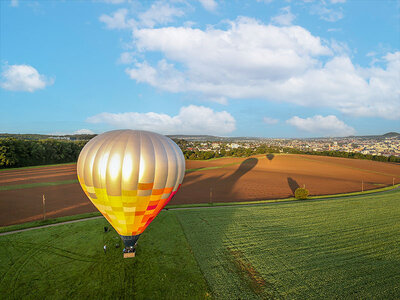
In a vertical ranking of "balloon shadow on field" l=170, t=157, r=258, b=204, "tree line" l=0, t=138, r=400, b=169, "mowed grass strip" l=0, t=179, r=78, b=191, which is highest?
"tree line" l=0, t=138, r=400, b=169

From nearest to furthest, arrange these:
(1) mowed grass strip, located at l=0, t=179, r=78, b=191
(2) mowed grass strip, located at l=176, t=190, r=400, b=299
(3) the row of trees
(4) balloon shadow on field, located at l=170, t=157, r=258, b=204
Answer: (2) mowed grass strip, located at l=176, t=190, r=400, b=299 → (4) balloon shadow on field, located at l=170, t=157, r=258, b=204 → (1) mowed grass strip, located at l=0, t=179, r=78, b=191 → (3) the row of trees

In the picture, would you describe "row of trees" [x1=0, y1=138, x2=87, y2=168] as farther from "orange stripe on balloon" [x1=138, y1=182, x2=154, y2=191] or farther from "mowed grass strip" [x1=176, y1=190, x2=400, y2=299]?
"orange stripe on balloon" [x1=138, y1=182, x2=154, y2=191]

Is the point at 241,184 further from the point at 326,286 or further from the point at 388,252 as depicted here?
the point at 326,286

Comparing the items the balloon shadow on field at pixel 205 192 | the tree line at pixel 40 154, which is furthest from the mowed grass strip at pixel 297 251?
the tree line at pixel 40 154

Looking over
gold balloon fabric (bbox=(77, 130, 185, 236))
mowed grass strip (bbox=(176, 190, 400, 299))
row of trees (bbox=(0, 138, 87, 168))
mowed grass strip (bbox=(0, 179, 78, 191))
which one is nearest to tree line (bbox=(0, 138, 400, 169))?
row of trees (bbox=(0, 138, 87, 168))

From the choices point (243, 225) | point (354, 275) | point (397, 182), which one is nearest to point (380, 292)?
point (354, 275)

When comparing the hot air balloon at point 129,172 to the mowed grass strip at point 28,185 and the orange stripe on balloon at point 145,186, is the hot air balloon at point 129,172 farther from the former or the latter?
the mowed grass strip at point 28,185
